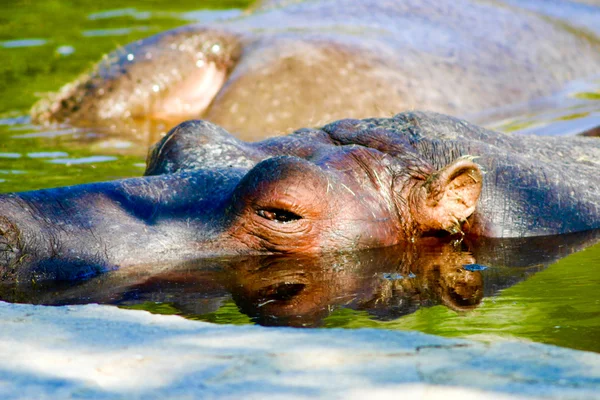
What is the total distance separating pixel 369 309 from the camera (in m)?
3.67

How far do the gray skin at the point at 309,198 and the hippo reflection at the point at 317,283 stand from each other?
87 mm

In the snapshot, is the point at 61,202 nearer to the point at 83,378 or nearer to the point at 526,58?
the point at 83,378

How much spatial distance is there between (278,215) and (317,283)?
45 centimetres

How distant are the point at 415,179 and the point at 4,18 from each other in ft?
35.5

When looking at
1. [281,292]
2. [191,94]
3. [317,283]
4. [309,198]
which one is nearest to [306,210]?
[309,198]

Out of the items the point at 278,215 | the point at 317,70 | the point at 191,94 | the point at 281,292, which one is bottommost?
the point at 281,292

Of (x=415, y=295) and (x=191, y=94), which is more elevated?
(x=191, y=94)

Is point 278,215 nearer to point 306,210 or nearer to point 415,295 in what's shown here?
point 306,210

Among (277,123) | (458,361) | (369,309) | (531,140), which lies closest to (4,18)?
(277,123)

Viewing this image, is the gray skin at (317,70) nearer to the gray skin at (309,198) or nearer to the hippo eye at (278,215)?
the gray skin at (309,198)

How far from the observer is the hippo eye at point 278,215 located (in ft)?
14.4

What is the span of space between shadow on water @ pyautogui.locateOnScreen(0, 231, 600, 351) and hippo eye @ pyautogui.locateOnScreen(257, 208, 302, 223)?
194 mm

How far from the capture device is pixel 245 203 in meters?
4.35

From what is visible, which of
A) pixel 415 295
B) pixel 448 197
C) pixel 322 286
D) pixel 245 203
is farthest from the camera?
pixel 448 197
